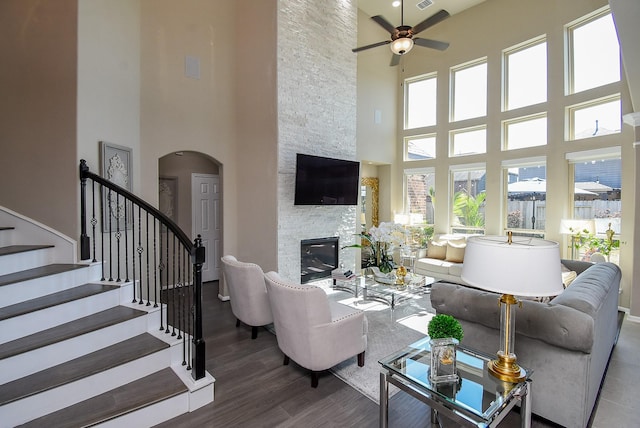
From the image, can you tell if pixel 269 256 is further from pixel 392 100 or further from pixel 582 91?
pixel 582 91

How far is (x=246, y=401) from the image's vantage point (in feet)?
8.02

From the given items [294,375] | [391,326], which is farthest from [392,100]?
[294,375]

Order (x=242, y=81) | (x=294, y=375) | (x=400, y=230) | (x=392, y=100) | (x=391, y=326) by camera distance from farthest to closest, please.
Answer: (x=392, y=100) → (x=242, y=81) → (x=400, y=230) → (x=391, y=326) → (x=294, y=375)

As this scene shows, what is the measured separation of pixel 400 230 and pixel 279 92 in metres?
2.81

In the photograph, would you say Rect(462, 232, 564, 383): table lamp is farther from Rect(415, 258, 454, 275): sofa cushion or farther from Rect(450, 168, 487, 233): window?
Rect(450, 168, 487, 233): window

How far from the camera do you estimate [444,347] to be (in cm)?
183

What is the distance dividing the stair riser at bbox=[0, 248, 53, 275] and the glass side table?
3.22 m

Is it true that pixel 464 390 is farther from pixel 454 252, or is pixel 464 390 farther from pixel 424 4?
pixel 424 4

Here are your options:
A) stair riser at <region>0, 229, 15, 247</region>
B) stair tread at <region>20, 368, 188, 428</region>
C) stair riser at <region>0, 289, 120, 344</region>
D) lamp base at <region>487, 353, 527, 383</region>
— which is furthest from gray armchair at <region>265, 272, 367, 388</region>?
stair riser at <region>0, 229, 15, 247</region>

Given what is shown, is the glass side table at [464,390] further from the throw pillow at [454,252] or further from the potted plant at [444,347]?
the throw pillow at [454,252]

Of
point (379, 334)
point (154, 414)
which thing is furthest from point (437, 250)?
point (154, 414)

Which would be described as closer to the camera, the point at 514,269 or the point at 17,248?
the point at 514,269

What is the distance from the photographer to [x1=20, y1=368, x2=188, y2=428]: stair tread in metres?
1.90

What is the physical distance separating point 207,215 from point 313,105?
3028 mm
